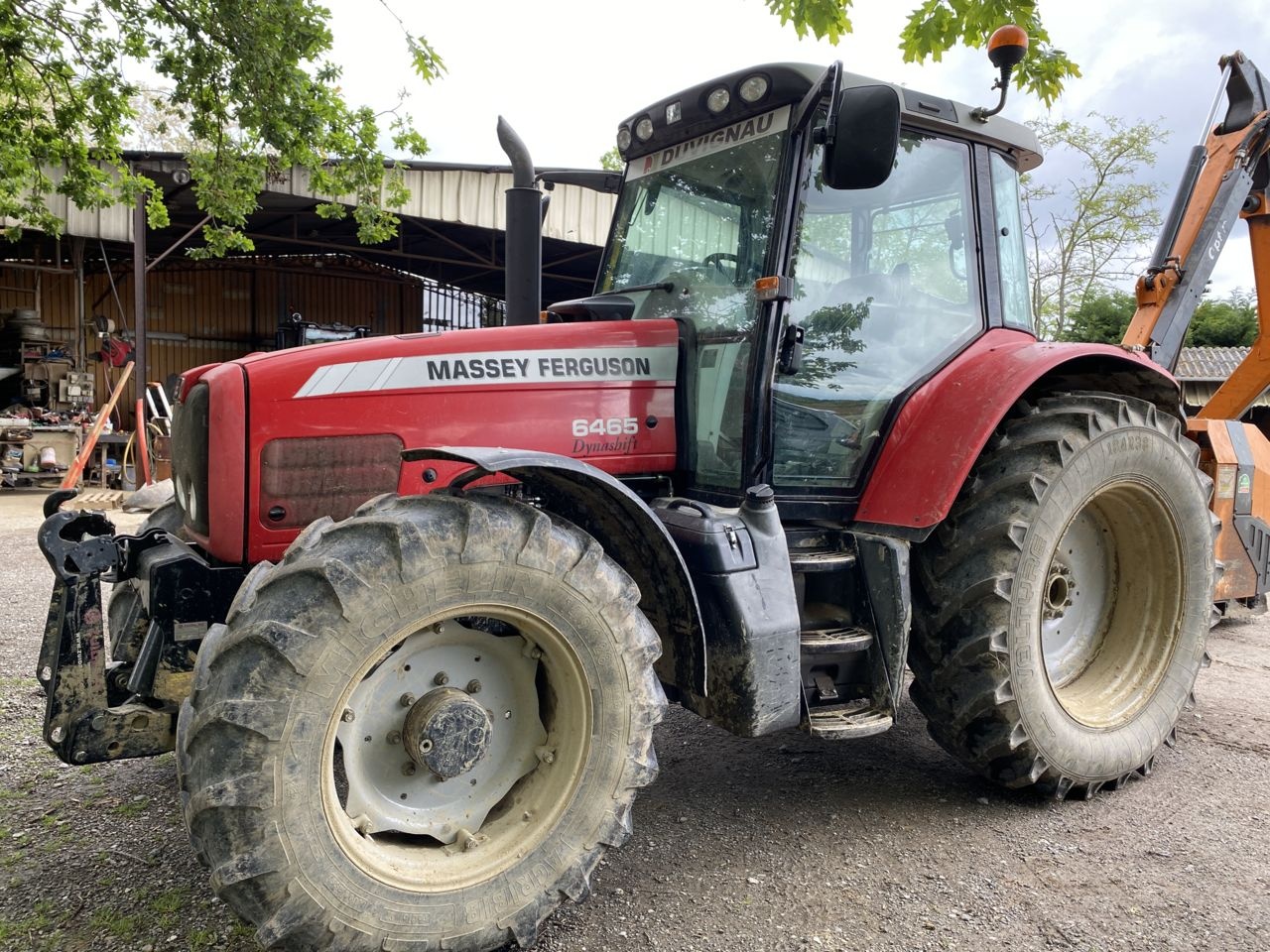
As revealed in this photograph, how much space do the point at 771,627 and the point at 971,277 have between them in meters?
1.75

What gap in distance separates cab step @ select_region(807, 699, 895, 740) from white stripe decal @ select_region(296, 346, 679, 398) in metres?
1.28

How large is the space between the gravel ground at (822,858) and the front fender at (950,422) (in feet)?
3.61

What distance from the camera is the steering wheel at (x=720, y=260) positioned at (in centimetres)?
320

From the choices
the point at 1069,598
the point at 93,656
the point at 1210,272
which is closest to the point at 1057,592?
the point at 1069,598

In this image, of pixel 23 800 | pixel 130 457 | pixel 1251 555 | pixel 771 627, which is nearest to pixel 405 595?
pixel 771 627

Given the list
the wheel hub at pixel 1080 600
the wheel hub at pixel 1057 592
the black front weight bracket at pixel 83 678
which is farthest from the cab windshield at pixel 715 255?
Result: the black front weight bracket at pixel 83 678

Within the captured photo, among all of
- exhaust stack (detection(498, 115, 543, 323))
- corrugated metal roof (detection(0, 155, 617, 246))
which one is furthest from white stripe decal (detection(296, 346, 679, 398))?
corrugated metal roof (detection(0, 155, 617, 246))

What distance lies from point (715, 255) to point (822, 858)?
2095 mm

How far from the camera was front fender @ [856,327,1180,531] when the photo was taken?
3113mm

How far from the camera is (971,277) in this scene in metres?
3.60

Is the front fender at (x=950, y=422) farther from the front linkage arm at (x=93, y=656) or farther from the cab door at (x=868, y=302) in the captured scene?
the front linkage arm at (x=93, y=656)

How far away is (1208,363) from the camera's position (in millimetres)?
22281

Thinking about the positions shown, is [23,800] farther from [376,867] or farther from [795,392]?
[795,392]

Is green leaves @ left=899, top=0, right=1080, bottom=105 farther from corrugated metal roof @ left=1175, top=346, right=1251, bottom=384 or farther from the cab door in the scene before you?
corrugated metal roof @ left=1175, top=346, right=1251, bottom=384
